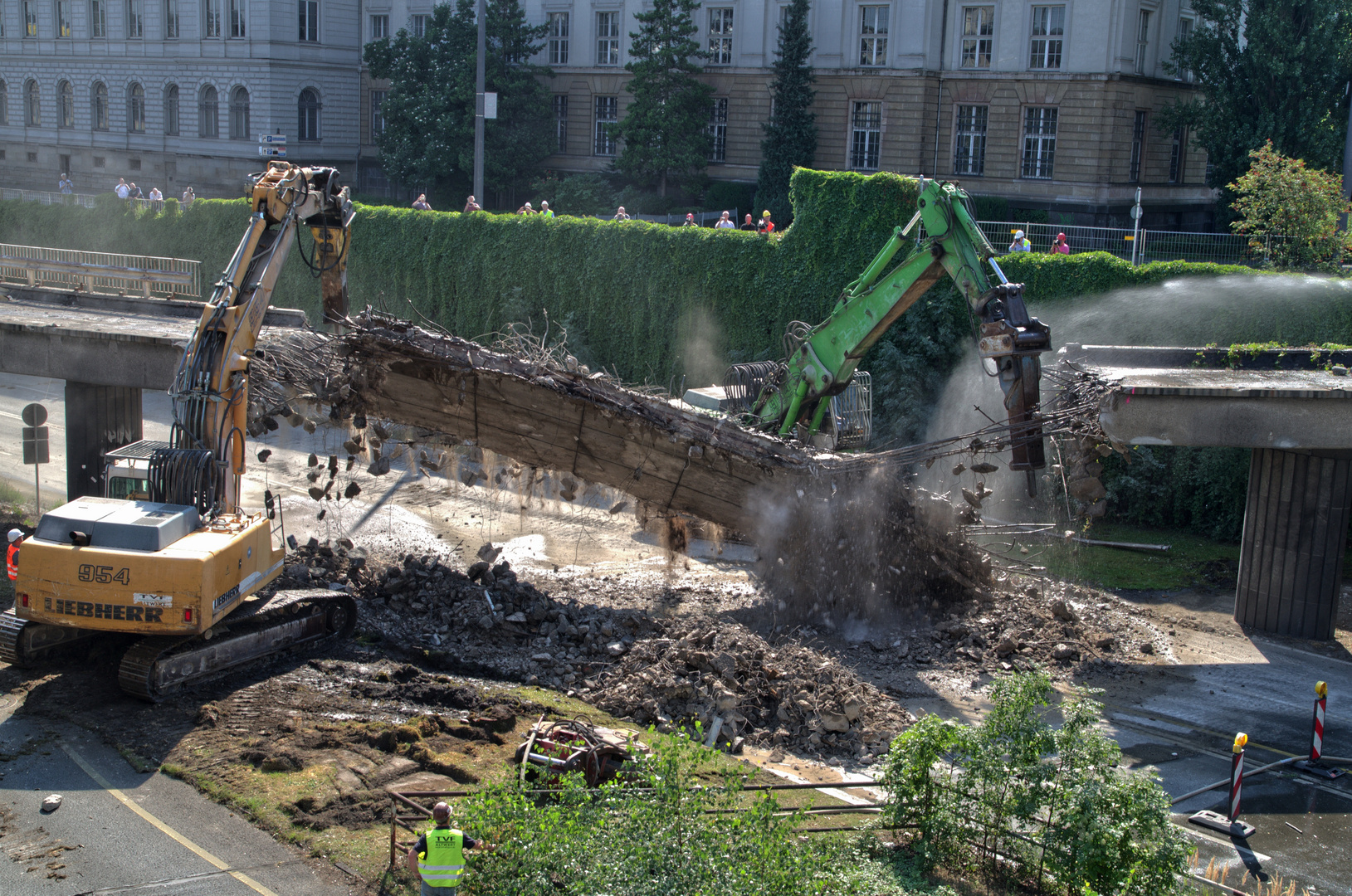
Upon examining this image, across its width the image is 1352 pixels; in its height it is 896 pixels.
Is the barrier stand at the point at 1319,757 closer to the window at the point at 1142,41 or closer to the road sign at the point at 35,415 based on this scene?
the road sign at the point at 35,415

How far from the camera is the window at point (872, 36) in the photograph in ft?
152

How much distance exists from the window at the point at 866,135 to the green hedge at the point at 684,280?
67.4ft

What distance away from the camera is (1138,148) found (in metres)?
43.2

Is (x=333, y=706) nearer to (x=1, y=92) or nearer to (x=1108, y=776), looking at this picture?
(x=1108, y=776)

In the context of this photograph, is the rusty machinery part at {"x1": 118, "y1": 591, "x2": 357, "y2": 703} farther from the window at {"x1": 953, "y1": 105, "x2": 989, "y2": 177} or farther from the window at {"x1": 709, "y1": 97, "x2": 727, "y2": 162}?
the window at {"x1": 709, "y1": 97, "x2": 727, "y2": 162}

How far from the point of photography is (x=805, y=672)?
1418 cm

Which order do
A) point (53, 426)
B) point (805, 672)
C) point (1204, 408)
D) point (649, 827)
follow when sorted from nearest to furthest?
point (649, 827), point (805, 672), point (1204, 408), point (53, 426)

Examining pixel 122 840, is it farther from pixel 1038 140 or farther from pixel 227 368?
pixel 1038 140

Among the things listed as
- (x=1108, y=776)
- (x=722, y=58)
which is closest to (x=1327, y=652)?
(x=1108, y=776)

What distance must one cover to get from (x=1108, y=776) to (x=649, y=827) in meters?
4.05

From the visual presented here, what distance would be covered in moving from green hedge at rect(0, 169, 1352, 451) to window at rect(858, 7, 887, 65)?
2159 centimetres

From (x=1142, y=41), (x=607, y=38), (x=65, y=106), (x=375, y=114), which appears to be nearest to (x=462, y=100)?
(x=607, y=38)

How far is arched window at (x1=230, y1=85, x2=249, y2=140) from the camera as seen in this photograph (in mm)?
58438

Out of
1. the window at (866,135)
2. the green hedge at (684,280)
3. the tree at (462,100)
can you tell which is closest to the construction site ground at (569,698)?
the green hedge at (684,280)
